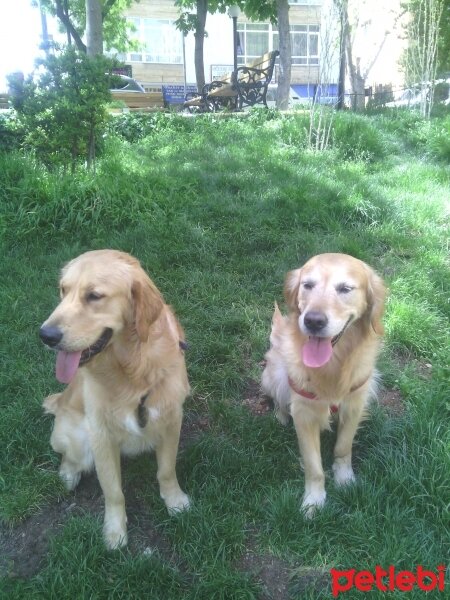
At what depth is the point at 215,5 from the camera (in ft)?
49.6

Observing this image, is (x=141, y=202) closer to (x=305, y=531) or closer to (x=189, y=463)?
(x=189, y=463)

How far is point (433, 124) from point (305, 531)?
26.4 feet

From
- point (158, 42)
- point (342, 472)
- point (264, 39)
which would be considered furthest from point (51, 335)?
point (158, 42)

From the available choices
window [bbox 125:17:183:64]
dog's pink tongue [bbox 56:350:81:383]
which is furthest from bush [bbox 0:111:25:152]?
window [bbox 125:17:183:64]

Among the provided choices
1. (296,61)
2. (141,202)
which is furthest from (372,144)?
(296,61)

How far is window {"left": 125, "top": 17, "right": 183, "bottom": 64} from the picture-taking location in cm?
3431

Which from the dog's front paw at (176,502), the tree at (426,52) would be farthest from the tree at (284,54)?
the dog's front paw at (176,502)

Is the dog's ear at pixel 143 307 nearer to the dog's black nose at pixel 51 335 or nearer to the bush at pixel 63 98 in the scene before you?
the dog's black nose at pixel 51 335

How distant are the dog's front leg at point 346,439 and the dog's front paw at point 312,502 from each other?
124mm

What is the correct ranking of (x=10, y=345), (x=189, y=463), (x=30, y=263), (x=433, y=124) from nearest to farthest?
1. (x=189, y=463)
2. (x=10, y=345)
3. (x=30, y=263)
4. (x=433, y=124)

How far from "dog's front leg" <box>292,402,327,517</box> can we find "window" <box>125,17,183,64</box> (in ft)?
122

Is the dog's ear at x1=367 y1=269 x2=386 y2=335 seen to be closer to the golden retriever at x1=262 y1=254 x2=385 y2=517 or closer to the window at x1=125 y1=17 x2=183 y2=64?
the golden retriever at x1=262 y1=254 x2=385 y2=517

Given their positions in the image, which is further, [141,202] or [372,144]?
[372,144]

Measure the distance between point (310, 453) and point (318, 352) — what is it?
51 centimetres
